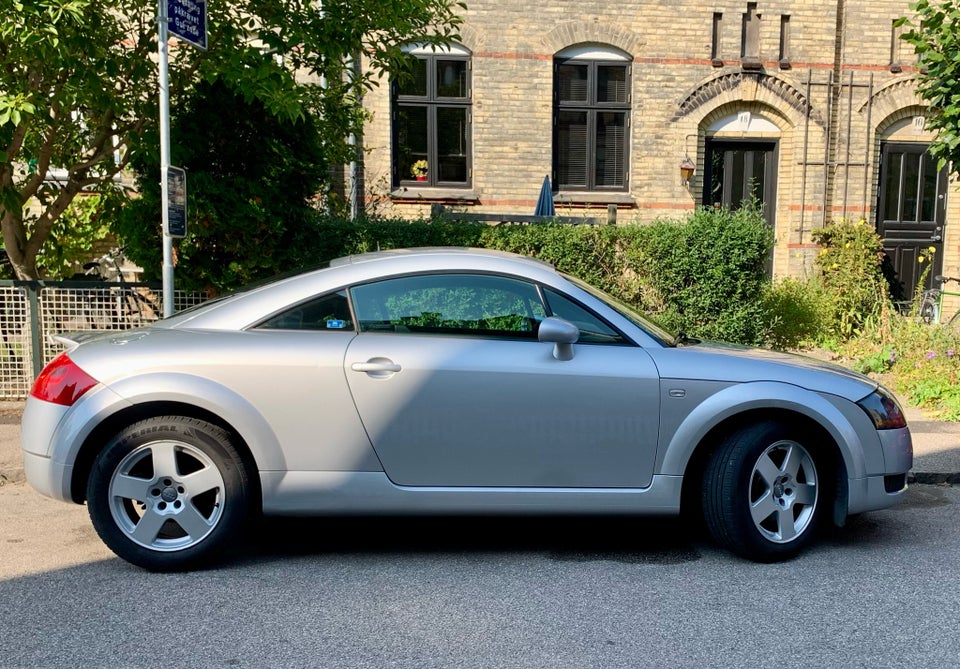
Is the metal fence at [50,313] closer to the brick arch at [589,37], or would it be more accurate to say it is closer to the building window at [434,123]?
the building window at [434,123]

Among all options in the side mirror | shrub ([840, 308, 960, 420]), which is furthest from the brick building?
the side mirror

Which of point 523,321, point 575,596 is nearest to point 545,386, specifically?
point 523,321

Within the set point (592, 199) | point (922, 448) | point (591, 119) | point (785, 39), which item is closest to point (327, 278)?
point (922, 448)

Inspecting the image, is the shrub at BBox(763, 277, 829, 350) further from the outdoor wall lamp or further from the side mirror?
the side mirror

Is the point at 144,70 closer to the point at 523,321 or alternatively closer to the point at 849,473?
the point at 523,321

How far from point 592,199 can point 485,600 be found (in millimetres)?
11486

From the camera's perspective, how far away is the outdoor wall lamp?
14.4 meters

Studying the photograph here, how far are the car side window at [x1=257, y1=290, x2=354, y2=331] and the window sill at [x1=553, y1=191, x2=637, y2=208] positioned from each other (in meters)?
10.5

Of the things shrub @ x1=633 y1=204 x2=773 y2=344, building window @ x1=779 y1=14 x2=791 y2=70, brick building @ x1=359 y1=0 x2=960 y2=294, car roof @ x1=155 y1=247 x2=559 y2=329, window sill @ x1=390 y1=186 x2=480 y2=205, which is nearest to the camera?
car roof @ x1=155 y1=247 x2=559 y2=329

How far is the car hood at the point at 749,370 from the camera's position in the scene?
4.12 m

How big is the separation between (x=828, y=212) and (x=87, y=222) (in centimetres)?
1212

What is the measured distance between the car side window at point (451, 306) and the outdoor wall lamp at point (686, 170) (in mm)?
10977

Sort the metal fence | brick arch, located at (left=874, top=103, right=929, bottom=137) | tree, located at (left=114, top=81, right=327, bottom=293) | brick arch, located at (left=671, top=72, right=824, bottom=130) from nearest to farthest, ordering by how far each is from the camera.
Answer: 1. tree, located at (left=114, top=81, right=327, bottom=293)
2. the metal fence
3. brick arch, located at (left=671, top=72, right=824, bottom=130)
4. brick arch, located at (left=874, top=103, right=929, bottom=137)

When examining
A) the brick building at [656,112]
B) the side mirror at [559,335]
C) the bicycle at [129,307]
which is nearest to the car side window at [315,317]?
the side mirror at [559,335]
